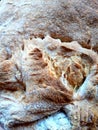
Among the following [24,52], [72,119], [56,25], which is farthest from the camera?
[56,25]

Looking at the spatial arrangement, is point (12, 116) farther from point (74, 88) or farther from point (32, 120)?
point (74, 88)

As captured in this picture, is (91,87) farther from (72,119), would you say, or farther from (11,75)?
(11,75)

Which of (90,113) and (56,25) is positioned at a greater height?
(56,25)

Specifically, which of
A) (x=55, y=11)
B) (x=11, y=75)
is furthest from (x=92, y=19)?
(x=11, y=75)

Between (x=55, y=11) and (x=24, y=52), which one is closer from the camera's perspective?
(x=24, y=52)

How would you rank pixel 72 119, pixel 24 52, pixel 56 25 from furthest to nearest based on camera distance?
pixel 56 25
pixel 24 52
pixel 72 119

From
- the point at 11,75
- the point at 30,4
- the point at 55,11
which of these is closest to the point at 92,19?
the point at 55,11
